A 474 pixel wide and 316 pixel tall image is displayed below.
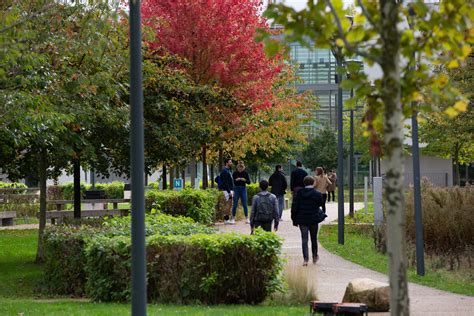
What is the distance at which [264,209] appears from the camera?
58.5ft

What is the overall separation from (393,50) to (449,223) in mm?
15397

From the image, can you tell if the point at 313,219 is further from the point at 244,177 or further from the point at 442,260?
the point at 244,177

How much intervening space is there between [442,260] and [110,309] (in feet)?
28.1

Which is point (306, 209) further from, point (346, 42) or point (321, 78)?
point (321, 78)

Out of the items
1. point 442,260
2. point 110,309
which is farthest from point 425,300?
point 442,260

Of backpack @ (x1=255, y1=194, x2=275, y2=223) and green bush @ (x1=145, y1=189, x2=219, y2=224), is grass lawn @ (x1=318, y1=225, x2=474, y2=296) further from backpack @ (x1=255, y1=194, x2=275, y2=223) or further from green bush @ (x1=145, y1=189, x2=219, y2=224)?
green bush @ (x1=145, y1=189, x2=219, y2=224)

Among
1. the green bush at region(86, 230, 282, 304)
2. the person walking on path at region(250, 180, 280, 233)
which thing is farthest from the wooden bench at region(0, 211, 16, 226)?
the green bush at region(86, 230, 282, 304)

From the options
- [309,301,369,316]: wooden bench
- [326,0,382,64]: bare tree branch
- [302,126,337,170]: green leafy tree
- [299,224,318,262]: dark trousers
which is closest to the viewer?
[326,0,382,64]: bare tree branch

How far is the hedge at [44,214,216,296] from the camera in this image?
1433 cm

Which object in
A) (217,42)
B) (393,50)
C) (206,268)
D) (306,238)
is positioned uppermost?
(217,42)

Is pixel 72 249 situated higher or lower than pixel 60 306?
higher

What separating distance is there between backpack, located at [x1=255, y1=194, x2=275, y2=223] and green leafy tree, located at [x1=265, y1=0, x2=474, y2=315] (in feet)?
39.7

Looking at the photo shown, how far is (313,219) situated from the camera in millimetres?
17172

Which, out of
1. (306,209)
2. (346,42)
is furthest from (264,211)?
(346,42)
